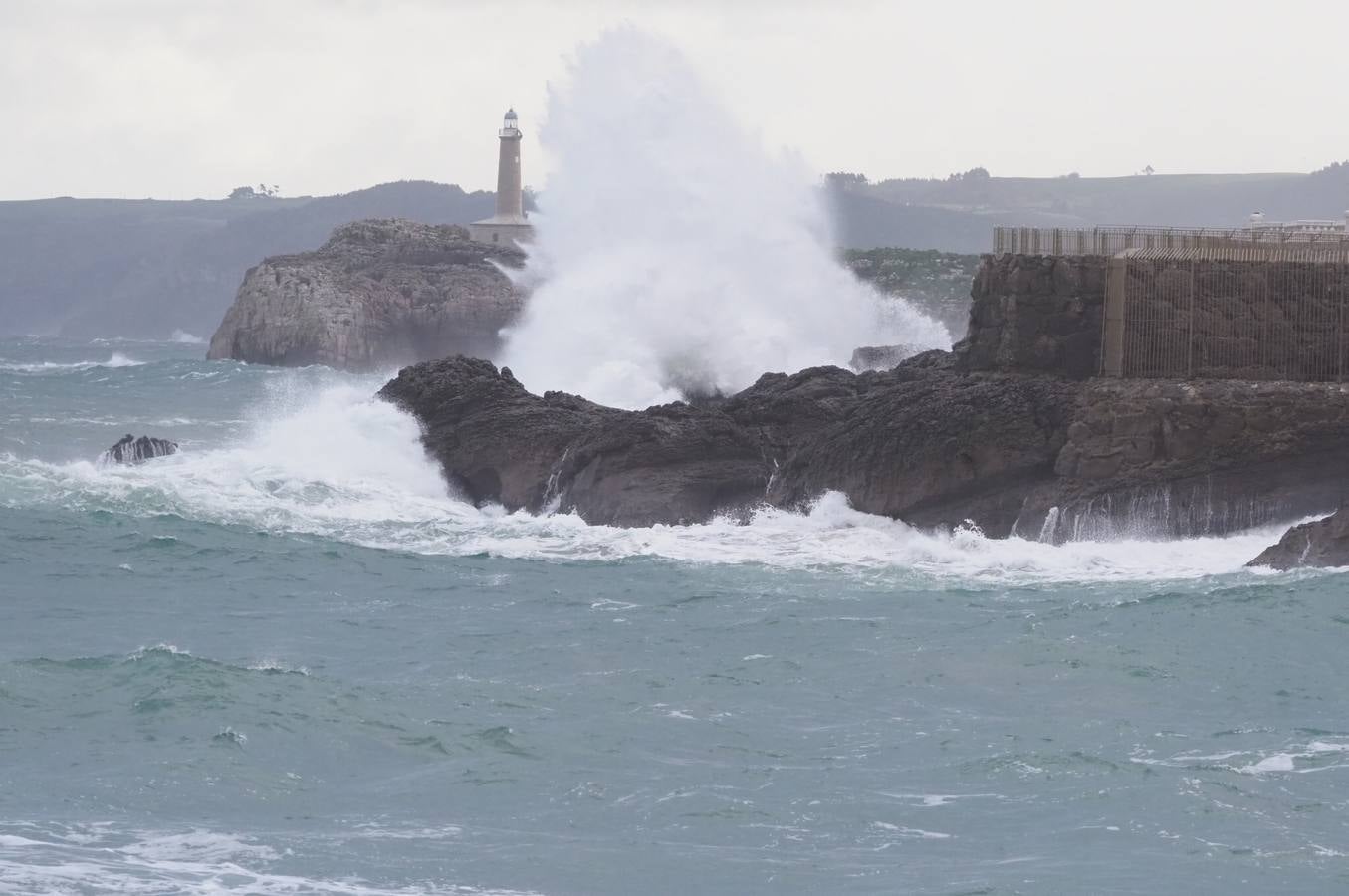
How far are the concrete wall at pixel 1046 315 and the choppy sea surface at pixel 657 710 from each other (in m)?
2.39

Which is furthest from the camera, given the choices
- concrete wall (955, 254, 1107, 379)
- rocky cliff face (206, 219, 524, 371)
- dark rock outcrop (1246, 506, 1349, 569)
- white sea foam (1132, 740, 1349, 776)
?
rocky cliff face (206, 219, 524, 371)

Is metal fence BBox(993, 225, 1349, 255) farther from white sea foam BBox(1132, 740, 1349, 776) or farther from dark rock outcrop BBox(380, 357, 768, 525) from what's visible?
white sea foam BBox(1132, 740, 1349, 776)

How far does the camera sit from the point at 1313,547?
1691cm

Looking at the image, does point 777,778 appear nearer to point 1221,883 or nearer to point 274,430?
point 1221,883

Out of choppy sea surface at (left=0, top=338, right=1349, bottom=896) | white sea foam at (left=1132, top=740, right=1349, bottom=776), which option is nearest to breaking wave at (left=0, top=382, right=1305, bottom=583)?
choppy sea surface at (left=0, top=338, right=1349, bottom=896)

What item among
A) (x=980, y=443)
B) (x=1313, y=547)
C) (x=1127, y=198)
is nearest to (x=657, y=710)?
(x=1313, y=547)

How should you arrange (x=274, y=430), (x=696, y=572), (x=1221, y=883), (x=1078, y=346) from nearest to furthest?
(x=1221, y=883) → (x=696, y=572) → (x=1078, y=346) → (x=274, y=430)

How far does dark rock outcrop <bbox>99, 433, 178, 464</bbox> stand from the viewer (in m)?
25.9

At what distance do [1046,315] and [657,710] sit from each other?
9.06 meters

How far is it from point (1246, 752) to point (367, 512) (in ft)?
42.3

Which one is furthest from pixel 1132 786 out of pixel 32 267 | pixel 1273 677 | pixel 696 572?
pixel 32 267

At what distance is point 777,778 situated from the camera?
11.1 metres

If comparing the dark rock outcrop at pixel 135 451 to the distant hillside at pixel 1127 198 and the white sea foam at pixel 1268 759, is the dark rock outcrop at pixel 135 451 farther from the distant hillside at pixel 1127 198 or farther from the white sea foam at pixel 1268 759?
the distant hillside at pixel 1127 198

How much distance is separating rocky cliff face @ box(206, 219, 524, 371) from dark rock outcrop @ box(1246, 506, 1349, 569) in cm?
4442
